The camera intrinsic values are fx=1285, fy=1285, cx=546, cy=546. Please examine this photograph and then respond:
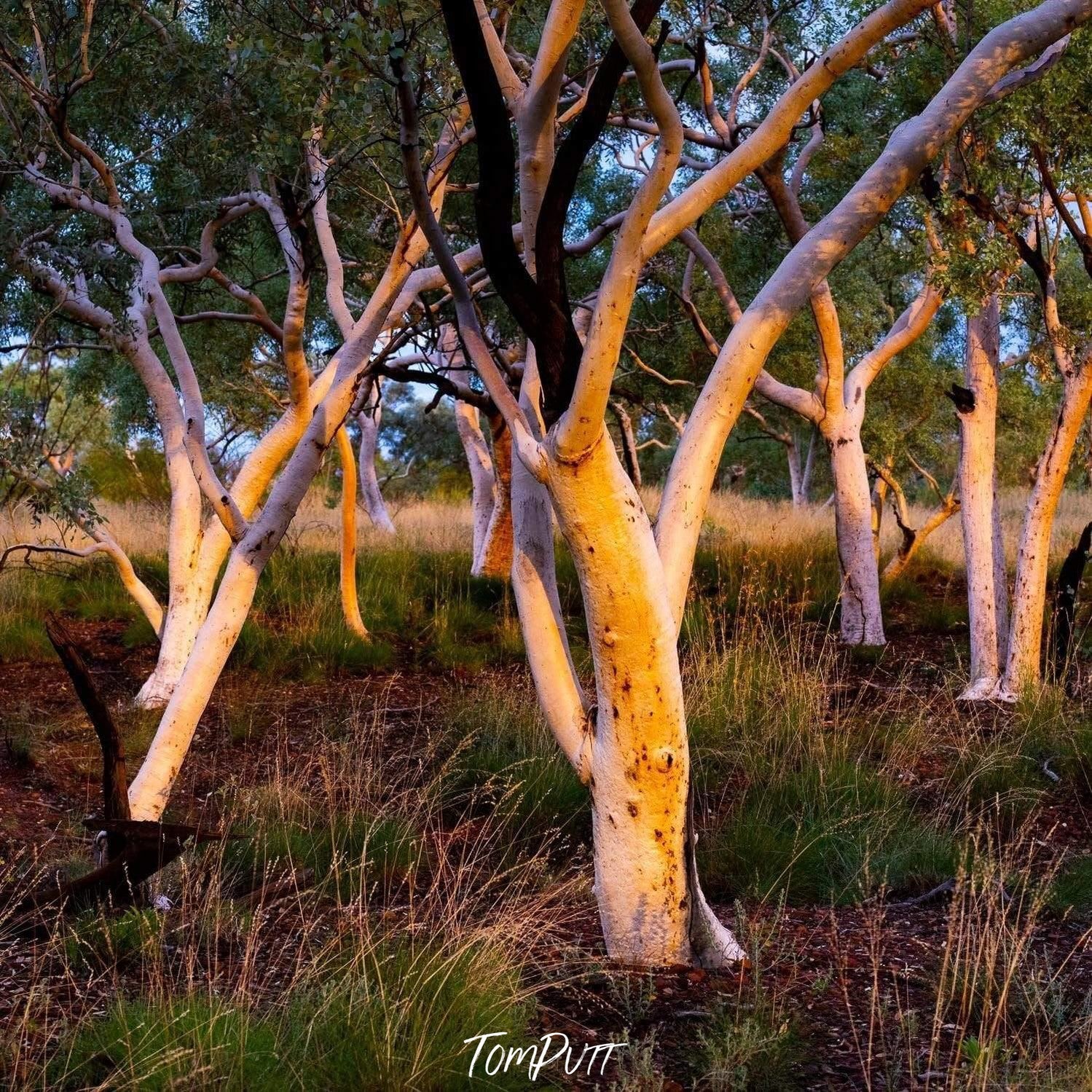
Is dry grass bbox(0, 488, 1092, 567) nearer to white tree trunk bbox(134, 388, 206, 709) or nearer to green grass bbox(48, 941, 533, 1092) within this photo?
white tree trunk bbox(134, 388, 206, 709)

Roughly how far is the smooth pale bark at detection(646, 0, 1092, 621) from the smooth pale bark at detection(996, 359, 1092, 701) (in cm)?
465

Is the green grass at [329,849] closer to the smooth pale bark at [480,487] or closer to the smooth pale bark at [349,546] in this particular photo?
the smooth pale bark at [349,546]

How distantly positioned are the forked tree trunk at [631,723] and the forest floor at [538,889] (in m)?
0.20

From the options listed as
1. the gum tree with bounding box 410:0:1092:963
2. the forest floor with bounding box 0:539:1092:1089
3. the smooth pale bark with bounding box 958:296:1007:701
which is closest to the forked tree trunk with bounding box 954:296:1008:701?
the smooth pale bark with bounding box 958:296:1007:701

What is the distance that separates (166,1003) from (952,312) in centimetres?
2038

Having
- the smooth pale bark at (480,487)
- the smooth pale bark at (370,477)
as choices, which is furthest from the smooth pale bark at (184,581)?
the smooth pale bark at (370,477)

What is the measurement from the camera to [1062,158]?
27.9 ft

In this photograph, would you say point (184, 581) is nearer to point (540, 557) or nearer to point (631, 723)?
point (540, 557)

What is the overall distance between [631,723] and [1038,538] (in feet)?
19.1

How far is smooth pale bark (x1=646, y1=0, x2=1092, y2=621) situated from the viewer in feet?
14.6

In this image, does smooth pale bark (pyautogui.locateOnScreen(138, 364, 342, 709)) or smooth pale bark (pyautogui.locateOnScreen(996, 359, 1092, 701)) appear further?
smooth pale bark (pyautogui.locateOnScreen(138, 364, 342, 709))

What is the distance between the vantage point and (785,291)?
4492 millimetres

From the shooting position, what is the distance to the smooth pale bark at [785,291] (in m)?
4.46

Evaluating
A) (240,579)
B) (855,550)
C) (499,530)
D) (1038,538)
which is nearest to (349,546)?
(499,530)
